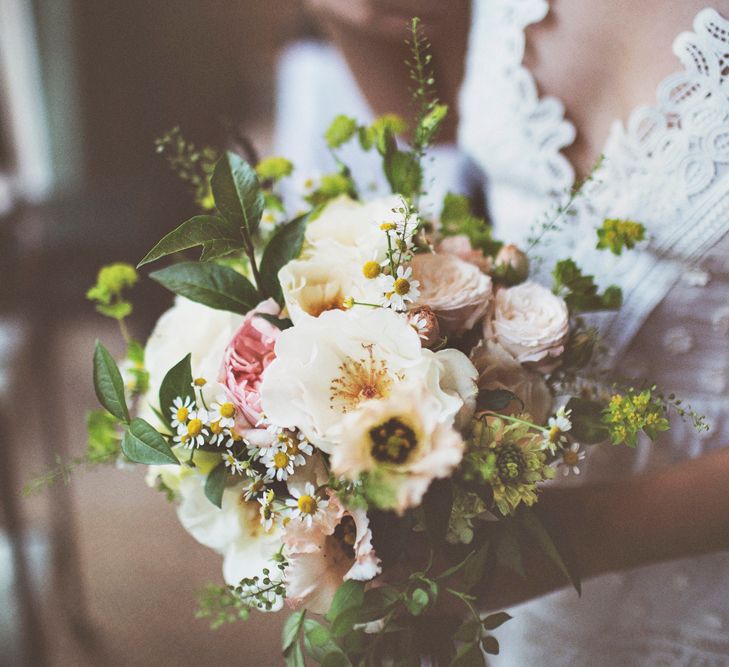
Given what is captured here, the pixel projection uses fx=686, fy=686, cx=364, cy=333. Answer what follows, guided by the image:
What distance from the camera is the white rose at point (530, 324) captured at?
1.67 ft

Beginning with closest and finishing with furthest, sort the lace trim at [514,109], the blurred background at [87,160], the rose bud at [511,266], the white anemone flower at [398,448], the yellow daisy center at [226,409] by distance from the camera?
the white anemone flower at [398,448]
the yellow daisy center at [226,409]
the rose bud at [511,266]
the lace trim at [514,109]
the blurred background at [87,160]

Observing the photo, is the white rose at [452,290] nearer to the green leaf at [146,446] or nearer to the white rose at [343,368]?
the white rose at [343,368]

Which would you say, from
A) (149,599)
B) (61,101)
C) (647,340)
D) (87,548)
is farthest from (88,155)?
(647,340)

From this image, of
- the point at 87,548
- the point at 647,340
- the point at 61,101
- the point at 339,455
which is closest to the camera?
the point at 339,455

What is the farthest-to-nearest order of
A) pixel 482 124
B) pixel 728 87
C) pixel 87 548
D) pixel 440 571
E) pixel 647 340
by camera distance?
pixel 87 548, pixel 482 124, pixel 647 340, pixel 728 87, pixel 440 571

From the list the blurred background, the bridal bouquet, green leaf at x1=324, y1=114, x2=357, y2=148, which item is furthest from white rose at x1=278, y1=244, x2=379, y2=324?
the blurred background

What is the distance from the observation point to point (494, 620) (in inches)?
19.7

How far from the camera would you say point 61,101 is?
8.20 feet

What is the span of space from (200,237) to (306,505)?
213mm

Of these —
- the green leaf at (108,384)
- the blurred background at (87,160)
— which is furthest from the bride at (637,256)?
the blurred background at (87,160)

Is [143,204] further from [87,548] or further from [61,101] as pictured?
[87,548]

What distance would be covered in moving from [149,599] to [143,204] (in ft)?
6.31

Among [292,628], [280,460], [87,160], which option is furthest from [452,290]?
[87,160]

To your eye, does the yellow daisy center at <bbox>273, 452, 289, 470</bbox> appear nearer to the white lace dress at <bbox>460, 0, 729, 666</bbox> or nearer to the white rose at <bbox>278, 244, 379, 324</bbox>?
the white rose at <bbox>278, 244, 379, 324</bbox>
